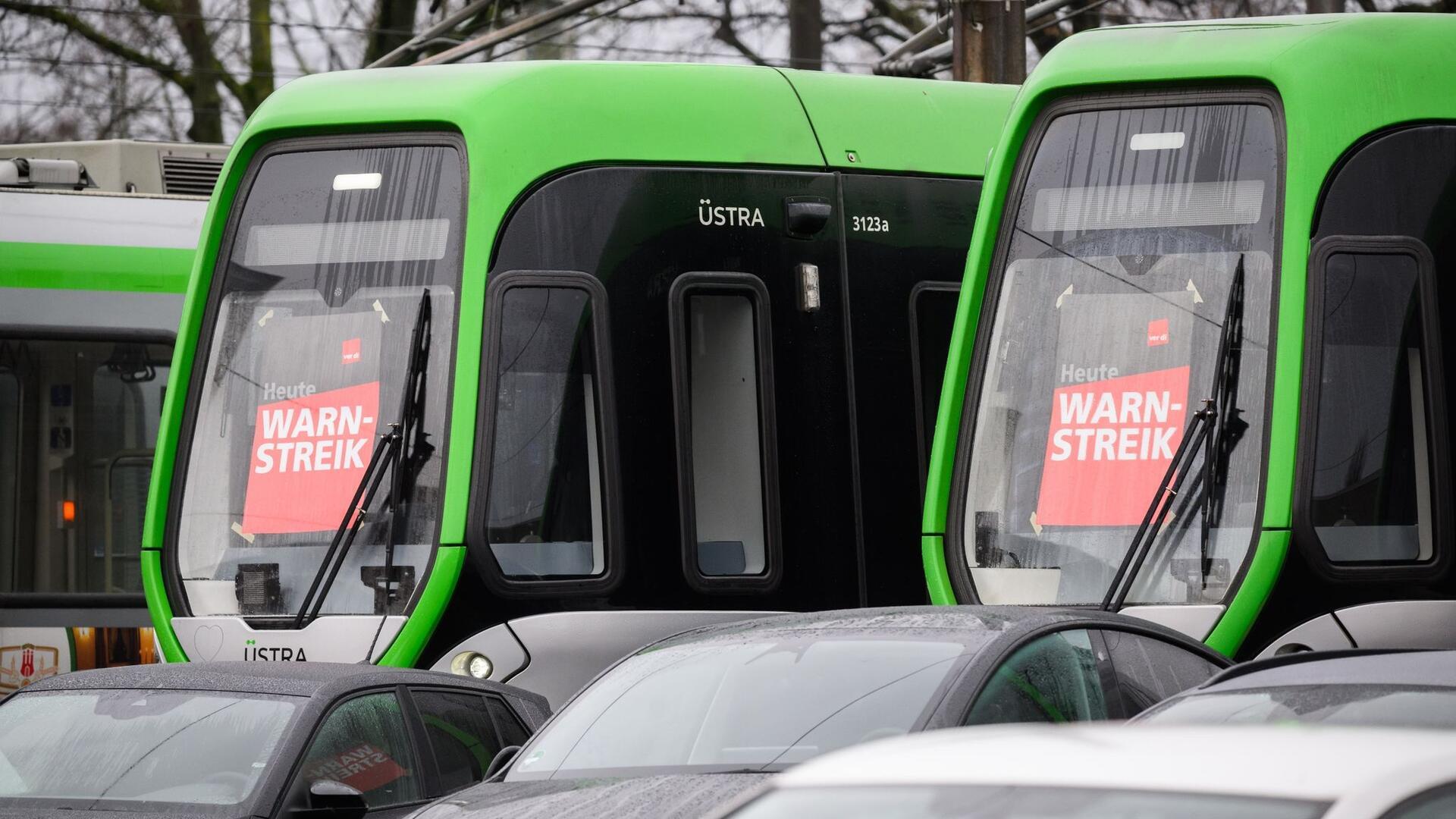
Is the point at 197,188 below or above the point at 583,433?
above

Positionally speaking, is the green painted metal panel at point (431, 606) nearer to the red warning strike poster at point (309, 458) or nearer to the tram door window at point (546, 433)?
the tram door window at point (546, 433)

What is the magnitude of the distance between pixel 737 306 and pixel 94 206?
4.35 metres

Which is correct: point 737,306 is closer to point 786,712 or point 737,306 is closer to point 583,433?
point 583,433

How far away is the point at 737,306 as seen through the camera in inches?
403

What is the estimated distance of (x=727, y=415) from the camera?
33.3 feet

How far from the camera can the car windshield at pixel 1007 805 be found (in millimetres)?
3096

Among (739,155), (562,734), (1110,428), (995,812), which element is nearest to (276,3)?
(739,155)

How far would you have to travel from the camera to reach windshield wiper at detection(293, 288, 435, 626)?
9.45 meters

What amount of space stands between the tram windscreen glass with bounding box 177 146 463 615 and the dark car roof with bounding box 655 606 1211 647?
2909 millimetres

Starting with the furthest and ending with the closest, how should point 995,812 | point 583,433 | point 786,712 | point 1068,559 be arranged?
point 583,433, point 1068,559, point 786,712, point 995,812

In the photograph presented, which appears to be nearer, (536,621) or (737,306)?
(536,621)

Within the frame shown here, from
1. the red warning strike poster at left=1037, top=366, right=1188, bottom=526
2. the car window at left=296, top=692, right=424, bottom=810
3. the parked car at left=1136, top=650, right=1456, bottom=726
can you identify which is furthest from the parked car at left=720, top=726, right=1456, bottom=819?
the red warning strike poster at left=1037, top=366, right=1188, bottom=526

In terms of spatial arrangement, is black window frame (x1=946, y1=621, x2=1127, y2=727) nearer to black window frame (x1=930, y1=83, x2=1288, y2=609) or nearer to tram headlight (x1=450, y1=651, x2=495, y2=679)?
black window frame (x1=930, y1=83, x2=1288, y2=609)

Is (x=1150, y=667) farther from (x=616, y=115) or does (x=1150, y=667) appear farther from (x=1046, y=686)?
(x=616, y=115)
